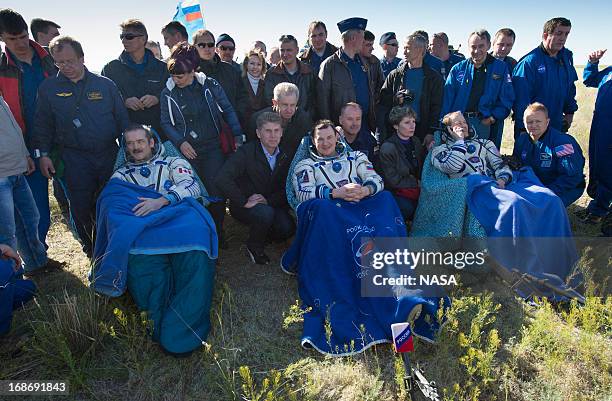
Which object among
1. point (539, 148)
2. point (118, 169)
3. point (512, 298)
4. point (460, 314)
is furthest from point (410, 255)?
point (118, 169)

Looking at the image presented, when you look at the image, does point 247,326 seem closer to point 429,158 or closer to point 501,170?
point 429,158

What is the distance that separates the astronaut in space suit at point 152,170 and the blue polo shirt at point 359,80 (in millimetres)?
2552

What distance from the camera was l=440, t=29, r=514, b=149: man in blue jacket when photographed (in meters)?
5.29

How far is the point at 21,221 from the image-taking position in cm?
407

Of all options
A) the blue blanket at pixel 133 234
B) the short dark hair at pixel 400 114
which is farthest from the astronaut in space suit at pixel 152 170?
the short dark hair at pixel 400 114

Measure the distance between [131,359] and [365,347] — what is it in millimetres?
1657

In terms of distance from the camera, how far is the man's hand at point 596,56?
5.38 meters

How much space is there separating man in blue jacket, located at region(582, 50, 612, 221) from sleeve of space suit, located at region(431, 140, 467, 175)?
2277 millimetres

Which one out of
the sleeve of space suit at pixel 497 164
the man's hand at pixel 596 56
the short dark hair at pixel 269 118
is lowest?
the sleeve of space suit at pixel 497 164

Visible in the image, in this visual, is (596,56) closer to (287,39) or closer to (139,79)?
(287,39)

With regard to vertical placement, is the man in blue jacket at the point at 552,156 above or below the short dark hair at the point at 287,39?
below

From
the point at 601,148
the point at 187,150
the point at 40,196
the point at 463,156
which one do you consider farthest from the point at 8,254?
the point at 601,148

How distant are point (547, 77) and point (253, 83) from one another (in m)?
3.85

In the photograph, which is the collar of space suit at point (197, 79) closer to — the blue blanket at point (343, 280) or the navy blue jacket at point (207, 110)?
the navy blue jacket at point (207, 110)
